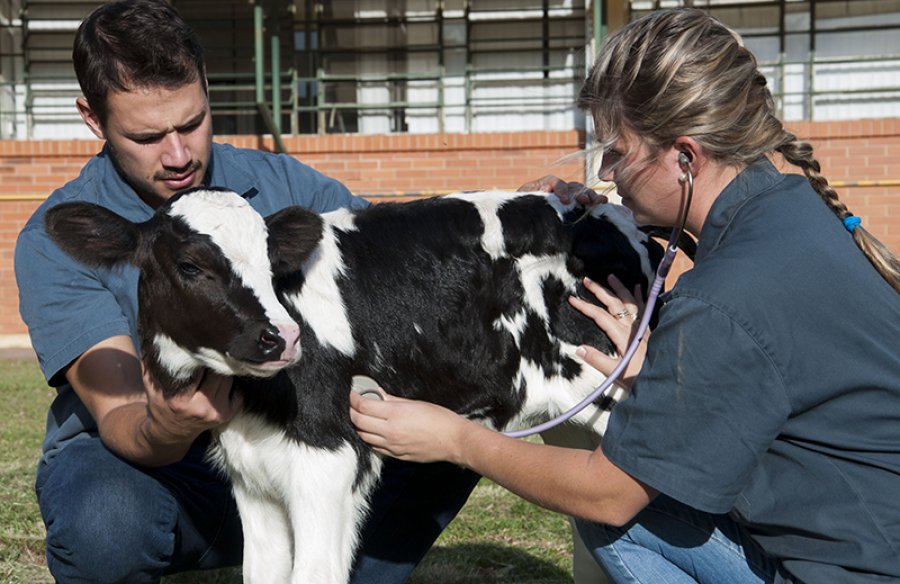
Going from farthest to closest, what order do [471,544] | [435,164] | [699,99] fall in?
[435,164], [471,544], [699,99]

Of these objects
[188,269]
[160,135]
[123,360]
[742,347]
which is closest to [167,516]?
[123,360]

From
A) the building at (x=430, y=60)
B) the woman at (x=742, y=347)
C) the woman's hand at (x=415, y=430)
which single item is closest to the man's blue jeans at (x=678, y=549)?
the woman at (x=742, y=347)

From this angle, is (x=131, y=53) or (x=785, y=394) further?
(x=131, y=53)

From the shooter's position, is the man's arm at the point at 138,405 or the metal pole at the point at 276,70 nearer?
the man's arm at the point at 138,405

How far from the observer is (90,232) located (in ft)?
9.59

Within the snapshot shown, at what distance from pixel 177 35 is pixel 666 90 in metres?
1.62

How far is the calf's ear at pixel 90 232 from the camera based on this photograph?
2.92 m

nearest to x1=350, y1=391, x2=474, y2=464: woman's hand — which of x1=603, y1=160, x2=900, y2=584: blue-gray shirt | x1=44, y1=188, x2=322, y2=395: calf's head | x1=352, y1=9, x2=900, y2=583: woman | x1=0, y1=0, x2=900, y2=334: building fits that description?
x1=352, y1=9, x2=900, y2=583: woman

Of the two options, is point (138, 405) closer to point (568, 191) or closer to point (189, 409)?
point (189, 409)

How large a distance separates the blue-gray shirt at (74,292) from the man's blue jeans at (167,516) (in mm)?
195

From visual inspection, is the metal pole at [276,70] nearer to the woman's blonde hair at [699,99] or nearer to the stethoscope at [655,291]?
the stethoscope at [655,291]

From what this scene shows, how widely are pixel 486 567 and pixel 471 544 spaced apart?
25 cm

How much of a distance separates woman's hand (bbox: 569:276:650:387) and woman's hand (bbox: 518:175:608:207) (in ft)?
0.92

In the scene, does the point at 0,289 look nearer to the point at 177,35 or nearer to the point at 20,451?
the point at 20,451
